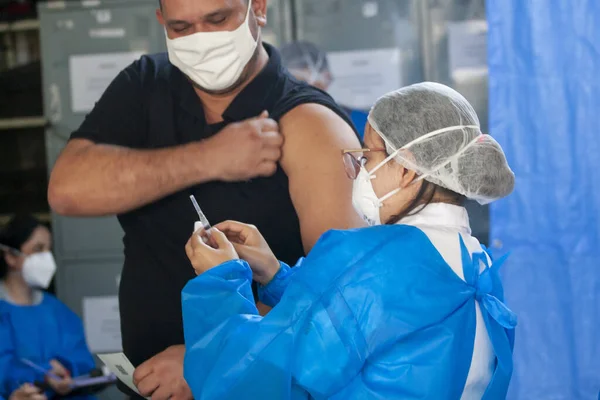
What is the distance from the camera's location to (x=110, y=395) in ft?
11.8

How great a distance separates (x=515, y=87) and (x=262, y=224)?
1.40 m

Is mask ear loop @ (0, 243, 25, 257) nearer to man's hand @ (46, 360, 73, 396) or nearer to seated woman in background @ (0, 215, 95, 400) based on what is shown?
seated woman in background @ (0, 215, 95, 400)

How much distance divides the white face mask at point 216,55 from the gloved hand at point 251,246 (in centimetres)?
30

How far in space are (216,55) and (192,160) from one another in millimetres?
223

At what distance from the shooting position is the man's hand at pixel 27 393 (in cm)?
319

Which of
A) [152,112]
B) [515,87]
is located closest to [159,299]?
[152,112]

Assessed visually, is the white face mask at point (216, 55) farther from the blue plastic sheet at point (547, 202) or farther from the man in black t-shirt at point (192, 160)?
the blue plastic sheet at point (547, 202)

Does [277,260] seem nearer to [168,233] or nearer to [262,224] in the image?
[262,224]

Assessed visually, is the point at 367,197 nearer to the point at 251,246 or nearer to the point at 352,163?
the point at 352,163

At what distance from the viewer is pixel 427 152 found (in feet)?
4.16

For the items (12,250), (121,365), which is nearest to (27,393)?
(12,250)

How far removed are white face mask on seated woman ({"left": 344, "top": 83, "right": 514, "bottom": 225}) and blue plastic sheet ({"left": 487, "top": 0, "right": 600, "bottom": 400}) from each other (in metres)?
1.34

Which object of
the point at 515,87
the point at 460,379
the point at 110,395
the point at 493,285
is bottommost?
the point at 110,395

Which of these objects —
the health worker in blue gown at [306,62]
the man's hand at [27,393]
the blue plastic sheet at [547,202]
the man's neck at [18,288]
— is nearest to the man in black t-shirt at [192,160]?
the blue plastic sheet at [547,202]
